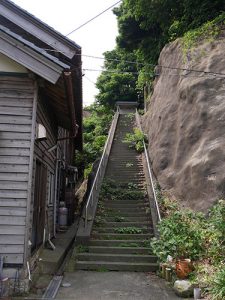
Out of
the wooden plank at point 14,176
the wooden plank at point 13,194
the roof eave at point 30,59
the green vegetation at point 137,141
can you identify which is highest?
the green vegetation at point 137,141

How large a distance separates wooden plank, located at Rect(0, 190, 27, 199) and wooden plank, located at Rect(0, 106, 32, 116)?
1.52 metres

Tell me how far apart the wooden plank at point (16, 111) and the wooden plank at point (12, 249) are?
2.53 metres

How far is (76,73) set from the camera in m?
9.79

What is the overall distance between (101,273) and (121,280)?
75 centimetres

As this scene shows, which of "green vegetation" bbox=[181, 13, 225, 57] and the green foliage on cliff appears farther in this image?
the green foliage on cliff

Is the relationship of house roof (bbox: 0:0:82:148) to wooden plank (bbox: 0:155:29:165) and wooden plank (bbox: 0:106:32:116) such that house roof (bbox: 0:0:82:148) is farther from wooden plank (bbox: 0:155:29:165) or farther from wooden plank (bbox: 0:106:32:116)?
wooden plank (bbox: 0:155:29:165)

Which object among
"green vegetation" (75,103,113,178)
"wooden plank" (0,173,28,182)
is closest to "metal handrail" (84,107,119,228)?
"green vegetation" (75,103,113,178)

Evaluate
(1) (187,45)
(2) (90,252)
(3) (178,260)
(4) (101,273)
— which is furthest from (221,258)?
(1) (187,45)

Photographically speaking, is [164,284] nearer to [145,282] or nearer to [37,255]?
[145,282]

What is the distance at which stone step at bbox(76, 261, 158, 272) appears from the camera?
8.42m

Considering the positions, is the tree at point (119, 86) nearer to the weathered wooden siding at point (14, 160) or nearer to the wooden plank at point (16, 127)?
the weathered wooden siding at point (14, 160)

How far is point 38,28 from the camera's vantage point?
28.9ft

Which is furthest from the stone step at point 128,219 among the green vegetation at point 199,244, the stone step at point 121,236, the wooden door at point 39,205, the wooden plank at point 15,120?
the wooden plank at point 15,120

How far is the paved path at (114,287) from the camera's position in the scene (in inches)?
256
